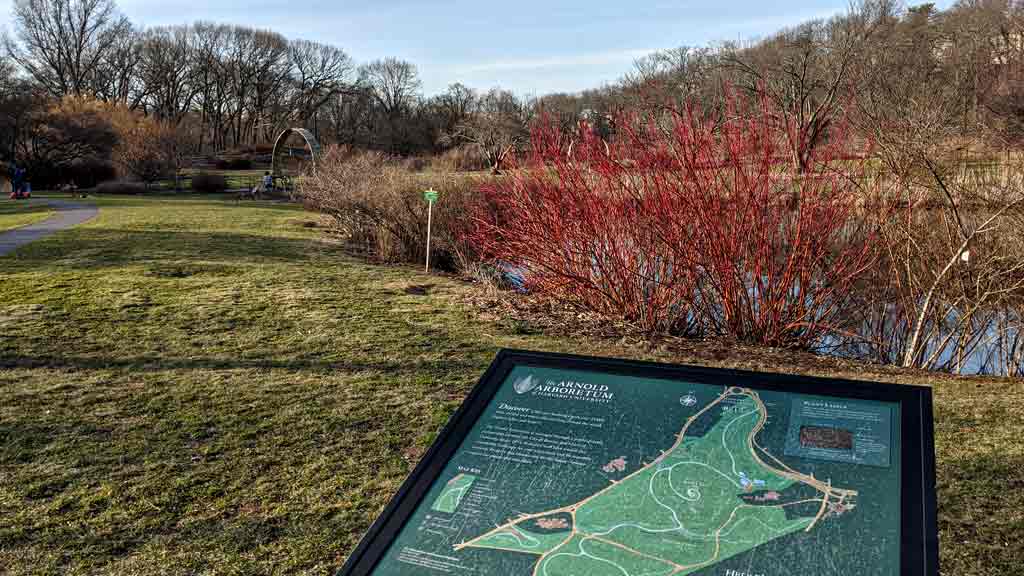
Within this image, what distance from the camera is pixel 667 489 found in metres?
2.14

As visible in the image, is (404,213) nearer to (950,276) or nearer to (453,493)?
(950,276)

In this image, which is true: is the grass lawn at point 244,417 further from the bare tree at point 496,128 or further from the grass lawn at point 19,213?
the grass lawn at point 19,213

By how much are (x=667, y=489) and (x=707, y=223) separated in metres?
5.62

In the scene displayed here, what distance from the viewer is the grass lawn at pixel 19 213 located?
17.5m

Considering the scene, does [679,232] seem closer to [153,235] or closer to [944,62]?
[153,235]

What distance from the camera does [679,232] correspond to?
7.68 metres

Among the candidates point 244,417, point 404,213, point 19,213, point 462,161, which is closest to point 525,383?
point 244,417

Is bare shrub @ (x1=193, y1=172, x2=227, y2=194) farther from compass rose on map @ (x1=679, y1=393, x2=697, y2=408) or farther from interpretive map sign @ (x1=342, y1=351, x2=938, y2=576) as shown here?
compass rose on map @ (x1=679, y1=393, x2=697, y2=408)

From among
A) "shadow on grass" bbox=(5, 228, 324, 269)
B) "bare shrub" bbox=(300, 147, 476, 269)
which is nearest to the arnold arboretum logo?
"shadow on grass" bbox=(5, 228, 324, 269)

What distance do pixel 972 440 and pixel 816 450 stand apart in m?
3.27

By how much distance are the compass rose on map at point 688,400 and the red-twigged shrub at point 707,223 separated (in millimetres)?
4871

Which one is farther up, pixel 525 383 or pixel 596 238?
pixel 525 383

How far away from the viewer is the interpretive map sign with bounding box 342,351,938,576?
193 centimetres

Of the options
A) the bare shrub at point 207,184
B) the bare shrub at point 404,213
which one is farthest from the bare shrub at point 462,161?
the bare shrub at point 207,184
